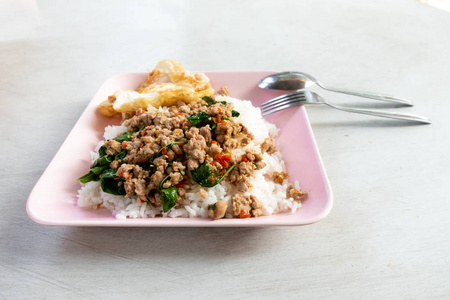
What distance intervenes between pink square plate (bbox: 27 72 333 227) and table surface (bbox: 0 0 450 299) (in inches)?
9.4

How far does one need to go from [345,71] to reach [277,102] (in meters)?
1.53

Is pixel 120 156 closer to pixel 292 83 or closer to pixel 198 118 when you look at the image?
pixel 198 118

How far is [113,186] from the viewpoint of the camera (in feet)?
7.09

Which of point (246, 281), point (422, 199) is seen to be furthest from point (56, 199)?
point (422, 199)

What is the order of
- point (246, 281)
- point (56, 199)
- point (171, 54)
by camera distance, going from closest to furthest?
point (246, 281) < point (56, 199) < point (171, 54)

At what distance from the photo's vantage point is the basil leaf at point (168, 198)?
6.64 feet

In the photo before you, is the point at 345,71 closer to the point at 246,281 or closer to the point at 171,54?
the point at 171,54

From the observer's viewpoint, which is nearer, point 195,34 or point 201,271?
point 201,271

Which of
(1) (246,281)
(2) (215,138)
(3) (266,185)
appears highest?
(2) (215,138)

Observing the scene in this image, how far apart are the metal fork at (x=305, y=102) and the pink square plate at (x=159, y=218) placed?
0.07 meters

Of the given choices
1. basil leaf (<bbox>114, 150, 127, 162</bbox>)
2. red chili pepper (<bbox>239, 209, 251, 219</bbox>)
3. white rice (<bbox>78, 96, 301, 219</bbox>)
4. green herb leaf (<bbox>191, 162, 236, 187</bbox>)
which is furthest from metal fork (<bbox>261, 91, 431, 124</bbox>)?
basil leaf (<bbox>114, 150, 127, 162</bbox>)

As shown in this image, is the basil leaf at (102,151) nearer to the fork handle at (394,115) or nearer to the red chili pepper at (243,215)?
the red chili pepper at (243,215)

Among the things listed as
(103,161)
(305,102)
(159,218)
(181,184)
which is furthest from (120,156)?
(305,102)

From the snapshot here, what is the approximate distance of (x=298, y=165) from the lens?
237 centimetres
